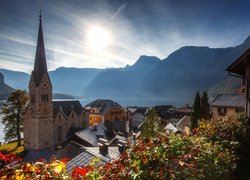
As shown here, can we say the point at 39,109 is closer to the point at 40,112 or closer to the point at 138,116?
the point at 40,112

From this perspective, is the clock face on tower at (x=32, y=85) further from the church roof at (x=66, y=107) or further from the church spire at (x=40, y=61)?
the church roof at (x=66, y=107)

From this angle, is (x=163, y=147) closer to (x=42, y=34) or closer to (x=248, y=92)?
(x=248, y=92)

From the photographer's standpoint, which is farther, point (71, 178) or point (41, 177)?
point (71, 178)

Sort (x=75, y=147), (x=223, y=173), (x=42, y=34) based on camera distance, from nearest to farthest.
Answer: (x=223, y=173)
(x=75, y=147)
(x=42, y=34)

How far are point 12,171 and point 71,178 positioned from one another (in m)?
0.80

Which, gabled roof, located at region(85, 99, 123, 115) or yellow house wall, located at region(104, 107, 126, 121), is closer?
gabled roof, located at region(85, 99, 123, 115)

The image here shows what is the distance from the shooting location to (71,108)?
48844mm

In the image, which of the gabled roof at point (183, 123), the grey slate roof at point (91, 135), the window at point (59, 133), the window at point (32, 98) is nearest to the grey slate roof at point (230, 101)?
the gabled roof at point (183, 123)

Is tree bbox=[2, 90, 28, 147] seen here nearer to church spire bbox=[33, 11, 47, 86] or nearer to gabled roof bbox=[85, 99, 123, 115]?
church spire bbox=[33, 11, 47, 86]

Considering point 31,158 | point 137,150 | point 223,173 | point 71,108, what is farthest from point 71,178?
point 71,108

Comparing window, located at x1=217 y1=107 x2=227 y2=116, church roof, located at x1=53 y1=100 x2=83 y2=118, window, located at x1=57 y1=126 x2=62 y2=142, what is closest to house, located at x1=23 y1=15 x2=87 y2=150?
window, located at x1=57 y1=126 x2=62 y2=142

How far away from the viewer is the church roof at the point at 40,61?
3605 cm

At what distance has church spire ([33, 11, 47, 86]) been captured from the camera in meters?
36.0

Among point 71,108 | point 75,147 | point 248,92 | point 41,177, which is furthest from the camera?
point 71,108
